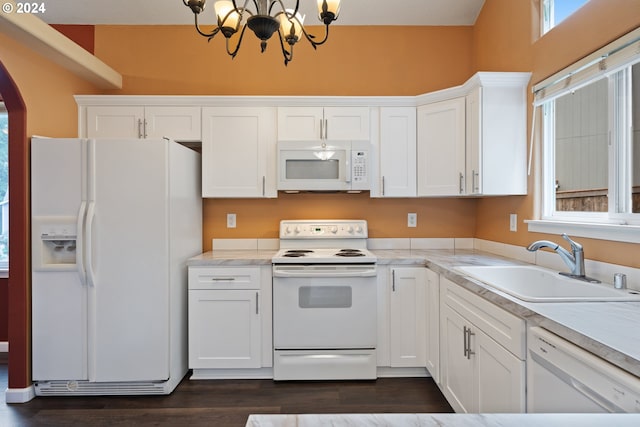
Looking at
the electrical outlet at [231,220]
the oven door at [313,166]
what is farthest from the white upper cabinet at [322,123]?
the electrical outlet at [231,220]

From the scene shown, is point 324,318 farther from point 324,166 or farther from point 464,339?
point 324,166

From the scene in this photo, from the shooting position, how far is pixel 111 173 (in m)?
2.38

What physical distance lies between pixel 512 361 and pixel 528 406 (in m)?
0.16

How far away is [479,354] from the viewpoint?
5.87 feet

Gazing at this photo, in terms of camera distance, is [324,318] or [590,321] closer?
[590,321]

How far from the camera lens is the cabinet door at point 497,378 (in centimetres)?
141

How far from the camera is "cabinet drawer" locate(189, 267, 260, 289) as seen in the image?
2.64m

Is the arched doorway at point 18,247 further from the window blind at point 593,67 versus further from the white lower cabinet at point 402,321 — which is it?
the window blind at point 593,67

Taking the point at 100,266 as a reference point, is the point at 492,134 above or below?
above

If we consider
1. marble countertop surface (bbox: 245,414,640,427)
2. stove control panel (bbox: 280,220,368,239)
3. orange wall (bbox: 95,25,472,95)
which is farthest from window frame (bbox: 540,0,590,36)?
marble countertop surface (bbox: 245,414,640,427)

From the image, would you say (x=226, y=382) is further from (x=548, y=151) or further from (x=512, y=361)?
(x=548, y=151)

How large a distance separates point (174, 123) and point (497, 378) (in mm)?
2851

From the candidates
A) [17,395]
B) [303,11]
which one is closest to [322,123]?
[303,11]

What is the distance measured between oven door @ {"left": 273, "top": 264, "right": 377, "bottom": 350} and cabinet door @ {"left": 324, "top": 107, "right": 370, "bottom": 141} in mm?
1098
